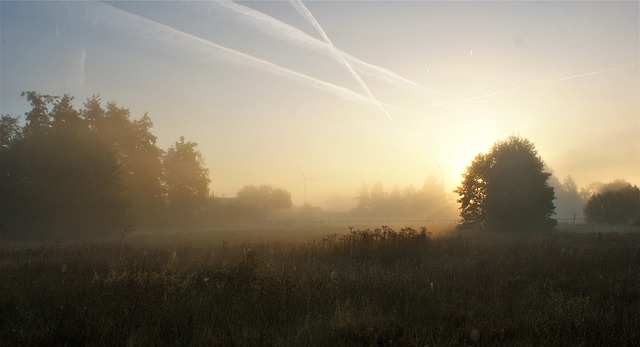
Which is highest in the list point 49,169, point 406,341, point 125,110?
point 125,110

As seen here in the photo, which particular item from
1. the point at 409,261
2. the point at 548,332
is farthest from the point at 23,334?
the point at 409,261

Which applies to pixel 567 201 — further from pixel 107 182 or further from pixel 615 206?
pixel 107 182

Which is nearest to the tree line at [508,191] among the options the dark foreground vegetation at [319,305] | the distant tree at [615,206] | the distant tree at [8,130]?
the distant tree at [615,206]

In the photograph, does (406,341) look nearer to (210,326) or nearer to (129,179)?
(210,326)

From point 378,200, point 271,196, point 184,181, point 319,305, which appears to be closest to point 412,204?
point 378,200

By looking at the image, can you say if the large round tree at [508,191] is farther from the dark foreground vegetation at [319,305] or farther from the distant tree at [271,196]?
the distant tree at [271,196]

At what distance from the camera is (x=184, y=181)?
2189 inches

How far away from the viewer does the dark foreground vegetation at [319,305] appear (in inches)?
213

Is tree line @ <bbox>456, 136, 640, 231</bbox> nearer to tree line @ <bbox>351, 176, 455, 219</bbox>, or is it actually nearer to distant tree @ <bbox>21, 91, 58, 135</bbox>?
distant tree @ <bbox>21, 91, 58, 135</bbox>

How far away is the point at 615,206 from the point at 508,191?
82.0 feet

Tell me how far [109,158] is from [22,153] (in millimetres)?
6228

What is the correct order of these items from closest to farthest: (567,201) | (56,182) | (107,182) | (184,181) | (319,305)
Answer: (319,305), (56,182), (107,182), (184,181), (567,201)

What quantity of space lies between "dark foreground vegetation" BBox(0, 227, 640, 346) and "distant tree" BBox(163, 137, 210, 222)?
44836 mm

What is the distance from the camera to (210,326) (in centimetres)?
580
